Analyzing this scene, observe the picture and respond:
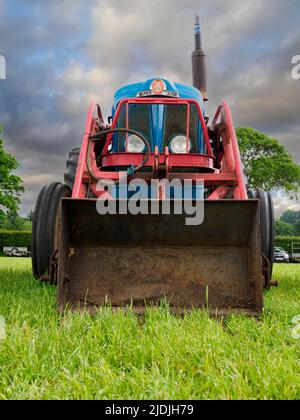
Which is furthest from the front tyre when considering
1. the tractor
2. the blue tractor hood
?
the blue tractor hood

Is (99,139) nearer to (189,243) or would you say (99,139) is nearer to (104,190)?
(104,190)

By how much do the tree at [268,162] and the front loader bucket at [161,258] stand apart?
84.7ft

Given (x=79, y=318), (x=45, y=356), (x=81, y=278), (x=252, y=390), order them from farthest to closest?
(x=81, y=278)
(x=79, y=318)
(x=45, y=356)
(x=252, y=390)

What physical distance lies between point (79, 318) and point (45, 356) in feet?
1.88

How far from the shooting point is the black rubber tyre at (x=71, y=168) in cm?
543

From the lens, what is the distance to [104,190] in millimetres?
3898

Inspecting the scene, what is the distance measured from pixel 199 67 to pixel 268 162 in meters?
23.6

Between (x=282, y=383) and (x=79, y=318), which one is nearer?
(x=282, y=383)

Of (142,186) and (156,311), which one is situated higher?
(142,186)

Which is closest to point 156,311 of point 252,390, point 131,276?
point 131,276

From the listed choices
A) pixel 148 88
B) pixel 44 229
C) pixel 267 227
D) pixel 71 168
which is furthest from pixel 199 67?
pixel 44 229

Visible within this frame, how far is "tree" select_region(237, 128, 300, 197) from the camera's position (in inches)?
1125

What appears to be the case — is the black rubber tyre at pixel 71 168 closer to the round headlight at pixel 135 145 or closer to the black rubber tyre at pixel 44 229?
the black rubber tyre at pixel 44 229

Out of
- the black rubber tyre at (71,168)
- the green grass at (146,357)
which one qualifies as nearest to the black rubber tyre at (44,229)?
the black rubber tyre at (71,168)
